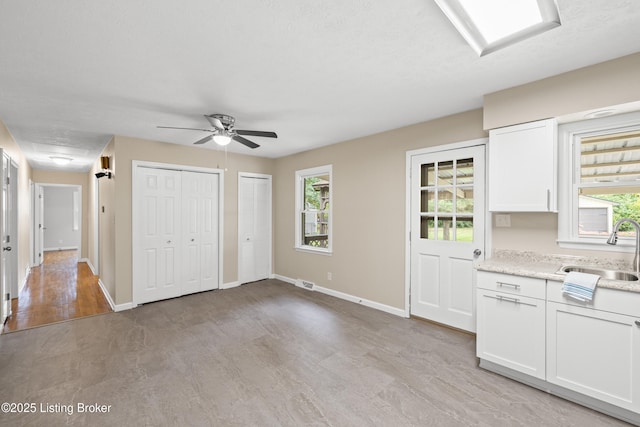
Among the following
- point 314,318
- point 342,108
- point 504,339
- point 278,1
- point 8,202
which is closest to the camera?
point 278,1

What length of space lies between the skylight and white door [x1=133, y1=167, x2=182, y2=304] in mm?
4282

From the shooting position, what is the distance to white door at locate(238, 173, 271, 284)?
17.6 feet

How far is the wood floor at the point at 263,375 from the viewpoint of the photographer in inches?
77.4

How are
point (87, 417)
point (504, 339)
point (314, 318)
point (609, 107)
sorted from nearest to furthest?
point (87, 417) → point (609, 107) → point (504, 339) → point (314, 318)

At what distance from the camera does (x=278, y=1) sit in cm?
153

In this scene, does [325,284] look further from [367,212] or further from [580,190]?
[580,190]

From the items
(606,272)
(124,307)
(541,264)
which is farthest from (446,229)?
(124,307)

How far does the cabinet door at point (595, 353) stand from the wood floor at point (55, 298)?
506cm

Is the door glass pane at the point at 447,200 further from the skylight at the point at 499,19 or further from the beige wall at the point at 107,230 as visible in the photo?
the beige wall at the point at 107,230

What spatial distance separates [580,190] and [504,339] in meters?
1.44

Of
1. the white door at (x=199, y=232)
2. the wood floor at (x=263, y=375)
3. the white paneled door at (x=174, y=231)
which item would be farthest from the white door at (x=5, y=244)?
the white door at (x=199, y=232)

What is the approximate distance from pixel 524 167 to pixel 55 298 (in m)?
6.53

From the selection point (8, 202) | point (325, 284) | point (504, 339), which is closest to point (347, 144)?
point (325, 284)

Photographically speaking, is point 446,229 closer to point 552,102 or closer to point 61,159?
point 552,102
